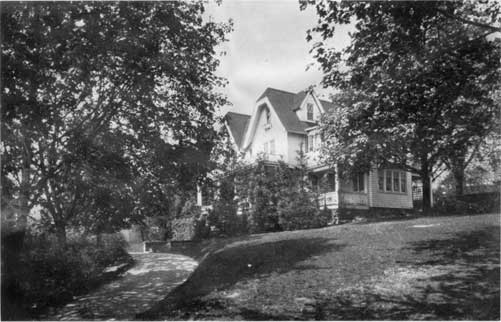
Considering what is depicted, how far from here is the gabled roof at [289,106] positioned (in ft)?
97.9

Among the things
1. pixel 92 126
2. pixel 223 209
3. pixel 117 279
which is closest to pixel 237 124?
pixel 223 209

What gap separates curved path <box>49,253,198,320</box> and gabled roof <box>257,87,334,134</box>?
1517 centimetres

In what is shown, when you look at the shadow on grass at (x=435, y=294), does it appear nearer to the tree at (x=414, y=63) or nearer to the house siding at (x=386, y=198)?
the tree at (x=414, y=63)

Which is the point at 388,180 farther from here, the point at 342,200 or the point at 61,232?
the point at 61,232

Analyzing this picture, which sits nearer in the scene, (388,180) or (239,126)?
(239,126)

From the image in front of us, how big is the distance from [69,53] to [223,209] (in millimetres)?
17552

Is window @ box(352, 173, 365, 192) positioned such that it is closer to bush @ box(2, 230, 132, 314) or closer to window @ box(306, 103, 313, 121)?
window @ box(306, 103, 313, 121)

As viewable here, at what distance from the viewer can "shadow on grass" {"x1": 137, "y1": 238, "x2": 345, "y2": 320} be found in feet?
29.9

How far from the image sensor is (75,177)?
28.6 feet

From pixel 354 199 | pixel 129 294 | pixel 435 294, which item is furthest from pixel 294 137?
pixel 435 294

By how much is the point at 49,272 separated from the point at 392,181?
2542 centimetres

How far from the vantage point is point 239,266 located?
38.3 ft

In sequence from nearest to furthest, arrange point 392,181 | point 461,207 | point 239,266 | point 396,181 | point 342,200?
1. point 239,266
2. point 461,207
3. point 342,200
4. point 392,181
5. point 396,181

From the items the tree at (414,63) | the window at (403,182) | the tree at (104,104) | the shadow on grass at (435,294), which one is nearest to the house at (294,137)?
the window at (403,182)
